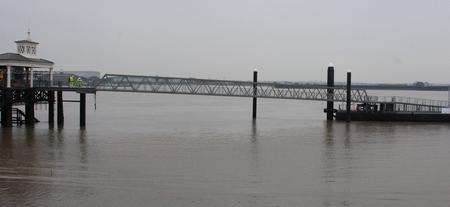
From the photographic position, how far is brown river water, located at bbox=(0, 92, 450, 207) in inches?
790

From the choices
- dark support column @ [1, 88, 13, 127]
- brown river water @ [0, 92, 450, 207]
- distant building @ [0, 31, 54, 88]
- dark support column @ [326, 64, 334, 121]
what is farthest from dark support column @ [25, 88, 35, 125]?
dark support column @ [326, 64, 334, 121]

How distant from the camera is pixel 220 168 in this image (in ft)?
87.2

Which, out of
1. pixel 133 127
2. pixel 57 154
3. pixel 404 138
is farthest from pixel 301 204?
pixel 133 127

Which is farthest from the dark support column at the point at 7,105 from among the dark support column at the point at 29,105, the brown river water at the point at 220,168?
the brown river water at the point at 220,168

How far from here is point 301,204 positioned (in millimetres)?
19266

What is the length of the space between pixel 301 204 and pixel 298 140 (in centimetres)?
2092

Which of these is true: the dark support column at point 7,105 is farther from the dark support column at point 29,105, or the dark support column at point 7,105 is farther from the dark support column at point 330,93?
the dark support column at point 330,93

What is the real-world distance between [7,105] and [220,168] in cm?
2559

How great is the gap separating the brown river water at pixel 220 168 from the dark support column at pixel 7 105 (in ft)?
9.43

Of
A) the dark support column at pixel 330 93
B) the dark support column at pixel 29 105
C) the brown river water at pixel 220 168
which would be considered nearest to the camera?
the brown river water at pixel 220 168

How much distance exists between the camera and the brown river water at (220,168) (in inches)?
790

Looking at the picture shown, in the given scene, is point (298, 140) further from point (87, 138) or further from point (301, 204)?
point (301, 204)

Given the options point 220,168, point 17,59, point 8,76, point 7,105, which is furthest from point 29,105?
point 220,168

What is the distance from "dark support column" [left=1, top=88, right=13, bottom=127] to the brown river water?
2.87 m
